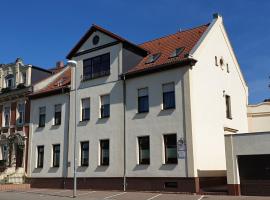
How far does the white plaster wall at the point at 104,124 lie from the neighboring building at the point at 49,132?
4.21ft

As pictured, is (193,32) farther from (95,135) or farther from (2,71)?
(2,71)

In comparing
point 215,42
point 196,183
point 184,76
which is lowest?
point 196,183

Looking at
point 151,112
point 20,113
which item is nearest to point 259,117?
point 151,112

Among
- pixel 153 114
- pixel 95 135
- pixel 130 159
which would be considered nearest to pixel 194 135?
pixel 153 114

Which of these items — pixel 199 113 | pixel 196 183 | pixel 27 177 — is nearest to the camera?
pixel 196 183

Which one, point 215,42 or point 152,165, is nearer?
point 152,165

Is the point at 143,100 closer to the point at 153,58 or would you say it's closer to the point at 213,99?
the point at 153,58

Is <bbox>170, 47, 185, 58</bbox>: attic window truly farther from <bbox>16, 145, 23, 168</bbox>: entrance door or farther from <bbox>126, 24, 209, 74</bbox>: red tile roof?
<bbox>16, 145, 23, 168</bbox>: entrance door

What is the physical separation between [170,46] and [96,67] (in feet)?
19.0

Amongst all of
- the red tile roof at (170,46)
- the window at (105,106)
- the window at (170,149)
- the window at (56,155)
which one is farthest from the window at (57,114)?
the window at (170,149)

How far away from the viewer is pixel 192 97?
77.4 ft

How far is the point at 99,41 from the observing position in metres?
29.2

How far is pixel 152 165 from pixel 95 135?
5.62m

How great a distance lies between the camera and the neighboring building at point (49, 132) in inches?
1201
